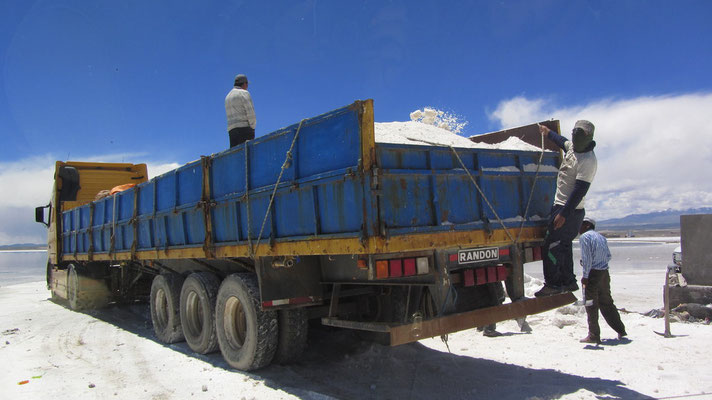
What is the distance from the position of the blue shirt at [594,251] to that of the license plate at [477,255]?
2.46 m

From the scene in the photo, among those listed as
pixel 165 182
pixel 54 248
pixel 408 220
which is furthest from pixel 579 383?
pixel 54 248

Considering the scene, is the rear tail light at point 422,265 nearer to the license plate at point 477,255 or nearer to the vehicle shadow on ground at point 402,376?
the license plate at point 477,255

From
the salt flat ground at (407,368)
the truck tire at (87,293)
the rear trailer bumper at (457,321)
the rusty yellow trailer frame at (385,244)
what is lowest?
the salt flat ground at (407,368)

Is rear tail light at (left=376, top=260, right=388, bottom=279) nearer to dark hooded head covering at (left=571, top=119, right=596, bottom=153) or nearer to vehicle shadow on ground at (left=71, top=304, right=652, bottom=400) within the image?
vehicle shadow on ground at (left=71, top=304, right=652, bottom=400)

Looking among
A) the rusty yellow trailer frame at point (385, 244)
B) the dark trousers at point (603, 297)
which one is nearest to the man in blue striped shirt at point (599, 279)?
the dark trousers at point (603, 297)

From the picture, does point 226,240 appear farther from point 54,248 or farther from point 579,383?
point 54,248

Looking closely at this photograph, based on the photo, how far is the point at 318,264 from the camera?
16.1 feet

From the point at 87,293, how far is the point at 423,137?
9127mm

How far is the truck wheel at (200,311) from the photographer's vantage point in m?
5.95

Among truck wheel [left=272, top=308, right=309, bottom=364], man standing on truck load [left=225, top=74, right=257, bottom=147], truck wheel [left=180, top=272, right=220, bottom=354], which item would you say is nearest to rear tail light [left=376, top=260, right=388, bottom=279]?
truck wheel [left=272, top=308, right=309, bottom=364]

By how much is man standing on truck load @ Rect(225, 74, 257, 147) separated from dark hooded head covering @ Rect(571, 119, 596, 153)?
400 centimetres

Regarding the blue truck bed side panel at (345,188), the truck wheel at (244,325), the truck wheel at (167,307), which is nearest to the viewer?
the blue truck bed side panel at (345,188)

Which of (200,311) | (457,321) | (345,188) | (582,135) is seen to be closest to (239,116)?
(200,311)

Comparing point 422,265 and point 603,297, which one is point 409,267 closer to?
point 422,265
